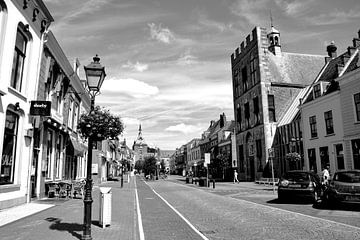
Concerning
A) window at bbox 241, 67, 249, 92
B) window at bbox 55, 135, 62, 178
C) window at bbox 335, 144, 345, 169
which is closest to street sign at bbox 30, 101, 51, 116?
window at bbox 55, 135, 62, 178

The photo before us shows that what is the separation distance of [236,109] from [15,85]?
121 ft

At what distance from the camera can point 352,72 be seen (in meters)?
21.5

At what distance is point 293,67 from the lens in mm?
41625

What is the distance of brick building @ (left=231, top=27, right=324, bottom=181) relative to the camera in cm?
3772

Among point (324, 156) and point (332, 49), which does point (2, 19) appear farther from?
point (332, 49)

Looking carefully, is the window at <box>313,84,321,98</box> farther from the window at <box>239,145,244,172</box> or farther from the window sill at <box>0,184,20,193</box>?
the window sill at <box>0,184,20,193</box>

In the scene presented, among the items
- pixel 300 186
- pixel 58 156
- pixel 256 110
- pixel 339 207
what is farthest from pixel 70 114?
pixel 256 110

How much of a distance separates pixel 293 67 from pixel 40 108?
1415 inches

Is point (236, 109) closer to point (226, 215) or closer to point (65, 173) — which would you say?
point (65, 173)

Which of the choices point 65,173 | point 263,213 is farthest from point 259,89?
point 263,213

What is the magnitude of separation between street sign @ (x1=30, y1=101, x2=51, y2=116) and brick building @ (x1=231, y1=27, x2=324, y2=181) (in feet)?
91.7

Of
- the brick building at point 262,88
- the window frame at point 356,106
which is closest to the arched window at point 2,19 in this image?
the window frame at point 356,106

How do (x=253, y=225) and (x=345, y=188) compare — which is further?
(x=345, y=188)

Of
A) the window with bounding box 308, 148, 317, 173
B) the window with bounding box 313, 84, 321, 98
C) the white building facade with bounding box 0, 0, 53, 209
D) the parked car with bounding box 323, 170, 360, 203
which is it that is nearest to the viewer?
the white building facade with bounding box 0, 0, 53, 209
